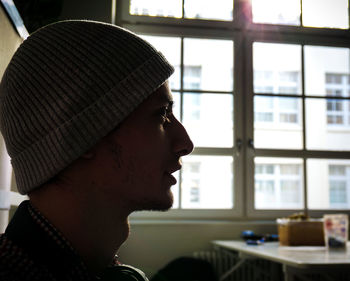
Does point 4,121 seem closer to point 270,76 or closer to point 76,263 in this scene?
point 76,263

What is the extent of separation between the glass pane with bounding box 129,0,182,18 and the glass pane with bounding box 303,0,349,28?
110 cm

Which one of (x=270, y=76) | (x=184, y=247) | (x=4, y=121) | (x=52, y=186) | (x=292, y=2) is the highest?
(x=292, y=2)

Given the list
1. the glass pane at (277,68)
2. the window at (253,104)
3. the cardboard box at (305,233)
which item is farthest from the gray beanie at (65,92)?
the glass pane at (277,68)

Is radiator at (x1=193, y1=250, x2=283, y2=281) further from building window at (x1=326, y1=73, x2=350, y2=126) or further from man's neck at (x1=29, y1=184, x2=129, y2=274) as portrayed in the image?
man's neck at (x1=29, y1=184, x2=129, y2=274)

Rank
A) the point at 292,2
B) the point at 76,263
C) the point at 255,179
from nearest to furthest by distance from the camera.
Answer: the point at 76,263 → the point at 255,179 → the point at 292,2

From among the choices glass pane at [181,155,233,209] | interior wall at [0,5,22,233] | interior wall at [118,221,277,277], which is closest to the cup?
interior wall at [118,221,277,277]

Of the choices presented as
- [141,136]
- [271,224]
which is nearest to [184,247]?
[271,224]

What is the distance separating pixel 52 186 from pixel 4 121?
15cm

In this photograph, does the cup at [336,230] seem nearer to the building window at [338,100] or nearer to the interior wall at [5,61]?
the building window at [338,100]

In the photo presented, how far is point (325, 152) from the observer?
3.55m

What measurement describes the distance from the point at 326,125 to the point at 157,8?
1685 millimetres

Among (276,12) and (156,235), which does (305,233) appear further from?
(276,12)

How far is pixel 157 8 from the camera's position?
3557 mm

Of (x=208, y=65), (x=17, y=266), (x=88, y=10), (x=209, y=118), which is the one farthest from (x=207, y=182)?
(x=17, y=266)
